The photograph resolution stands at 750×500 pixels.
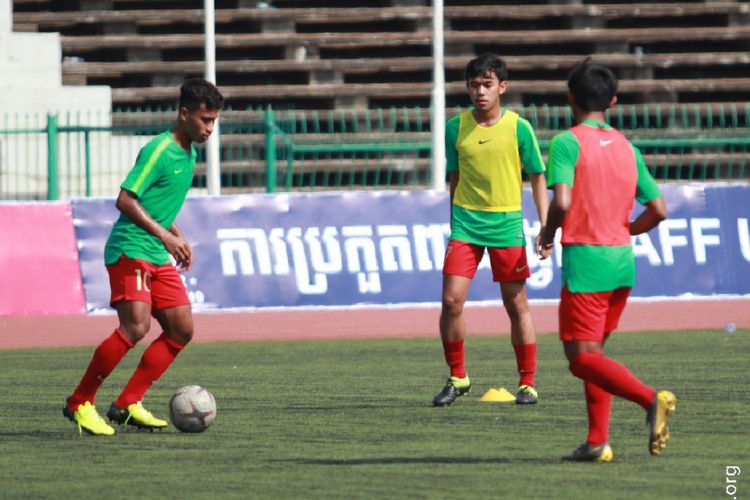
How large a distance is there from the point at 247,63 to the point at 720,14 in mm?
7597

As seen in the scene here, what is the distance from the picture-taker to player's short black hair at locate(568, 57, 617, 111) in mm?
7867

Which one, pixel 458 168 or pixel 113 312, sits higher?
pixel 458 168

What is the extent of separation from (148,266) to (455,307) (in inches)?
87.1

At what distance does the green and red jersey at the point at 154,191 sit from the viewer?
9.31 meters

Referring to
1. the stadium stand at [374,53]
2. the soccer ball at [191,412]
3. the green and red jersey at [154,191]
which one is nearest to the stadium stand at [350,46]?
the stadium stand at [374,53]

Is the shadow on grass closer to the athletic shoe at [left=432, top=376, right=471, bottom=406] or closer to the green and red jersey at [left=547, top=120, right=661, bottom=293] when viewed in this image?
the green and red jersey at [left=547, top=120, right=661, bottom=293]

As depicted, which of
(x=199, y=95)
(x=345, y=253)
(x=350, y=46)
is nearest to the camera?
(x=199, y=95)

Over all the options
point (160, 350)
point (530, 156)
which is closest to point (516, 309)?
point (530, 156)

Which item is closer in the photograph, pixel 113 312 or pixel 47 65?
pixel 113 312

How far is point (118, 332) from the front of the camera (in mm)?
9484

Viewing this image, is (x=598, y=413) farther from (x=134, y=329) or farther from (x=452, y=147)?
(x=452, y=147)

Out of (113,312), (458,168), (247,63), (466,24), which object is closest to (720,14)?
(466,24)

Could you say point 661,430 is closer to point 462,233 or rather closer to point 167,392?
point 462,233

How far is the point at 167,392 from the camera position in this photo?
11781 mm
